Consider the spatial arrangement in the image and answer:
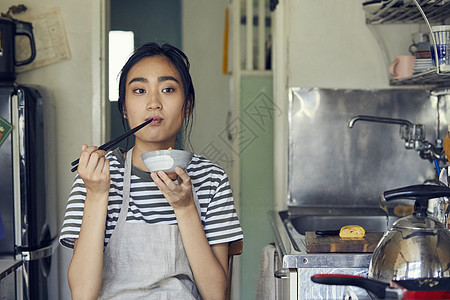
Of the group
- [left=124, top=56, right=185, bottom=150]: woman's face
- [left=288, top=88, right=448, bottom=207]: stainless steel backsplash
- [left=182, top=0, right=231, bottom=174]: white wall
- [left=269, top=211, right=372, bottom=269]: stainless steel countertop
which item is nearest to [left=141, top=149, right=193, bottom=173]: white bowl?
[left=124, top=56, right=185, bottom=150]: woman's face

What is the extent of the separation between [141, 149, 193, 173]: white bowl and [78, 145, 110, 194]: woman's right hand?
0.32 feet

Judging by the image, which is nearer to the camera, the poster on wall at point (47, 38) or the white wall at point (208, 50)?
the poster on wall at point (47, 38)

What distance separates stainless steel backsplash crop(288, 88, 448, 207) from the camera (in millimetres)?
2506

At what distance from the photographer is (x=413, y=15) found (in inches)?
91.4

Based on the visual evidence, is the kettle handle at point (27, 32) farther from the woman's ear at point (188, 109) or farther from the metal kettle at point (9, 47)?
the woman's ear at point (188, 109)

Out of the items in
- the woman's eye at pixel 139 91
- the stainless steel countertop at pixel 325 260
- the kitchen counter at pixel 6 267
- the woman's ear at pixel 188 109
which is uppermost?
the woman's eye at pixel 139 91

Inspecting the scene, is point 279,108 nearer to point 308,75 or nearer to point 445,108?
point 308,75

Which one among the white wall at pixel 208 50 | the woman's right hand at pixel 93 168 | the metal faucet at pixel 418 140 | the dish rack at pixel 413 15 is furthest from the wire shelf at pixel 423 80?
the white wall at pixel 208 50

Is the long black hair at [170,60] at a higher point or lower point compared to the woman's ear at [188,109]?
higher

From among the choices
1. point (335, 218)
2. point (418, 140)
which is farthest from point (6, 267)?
point (418, 140)

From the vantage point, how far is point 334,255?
1621 millimetres

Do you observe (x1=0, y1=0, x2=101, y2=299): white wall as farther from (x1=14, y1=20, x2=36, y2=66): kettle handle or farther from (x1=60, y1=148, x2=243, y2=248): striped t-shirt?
(x1=60, y1=148, x2=243, y2=248): striped t-shirt

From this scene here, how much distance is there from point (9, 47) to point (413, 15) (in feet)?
5.21

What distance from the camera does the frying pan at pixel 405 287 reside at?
3.54 feet
